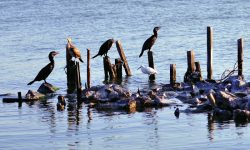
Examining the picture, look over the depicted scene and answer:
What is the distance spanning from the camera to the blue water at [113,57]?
790 inches

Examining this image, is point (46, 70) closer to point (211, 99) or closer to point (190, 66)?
point (190, 66)

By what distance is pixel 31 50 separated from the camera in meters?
41.4

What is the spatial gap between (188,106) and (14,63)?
14988 mm

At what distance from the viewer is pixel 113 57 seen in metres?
37.8

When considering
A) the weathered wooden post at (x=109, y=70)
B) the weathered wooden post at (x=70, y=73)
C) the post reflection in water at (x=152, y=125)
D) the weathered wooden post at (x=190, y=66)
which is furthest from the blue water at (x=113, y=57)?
the weathered wooden post at (x=190, y=66)

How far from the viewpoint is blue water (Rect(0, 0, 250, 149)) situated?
790 inches

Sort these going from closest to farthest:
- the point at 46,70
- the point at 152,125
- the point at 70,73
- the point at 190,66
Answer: the point at 152,125 < the point at 190,66 < the point at 46,70 < the point at 70,73

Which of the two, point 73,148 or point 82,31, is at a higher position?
point 82,31

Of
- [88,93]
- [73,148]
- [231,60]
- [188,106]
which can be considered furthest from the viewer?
[231,60]

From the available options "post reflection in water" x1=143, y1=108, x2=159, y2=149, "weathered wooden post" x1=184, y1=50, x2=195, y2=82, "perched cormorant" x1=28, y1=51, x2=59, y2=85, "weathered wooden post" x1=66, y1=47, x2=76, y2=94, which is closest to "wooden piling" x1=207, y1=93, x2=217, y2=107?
"post reflection in water" x1=143, y1=108, x2=159, y2=149

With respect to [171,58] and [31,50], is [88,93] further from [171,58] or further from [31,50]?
[31,50]

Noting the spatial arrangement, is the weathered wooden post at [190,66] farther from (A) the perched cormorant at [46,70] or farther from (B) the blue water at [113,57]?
(A) the perched cormorant at [46,70]

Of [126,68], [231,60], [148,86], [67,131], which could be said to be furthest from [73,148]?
[231,60]

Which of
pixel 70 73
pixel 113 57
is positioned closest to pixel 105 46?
pixel 70 73
